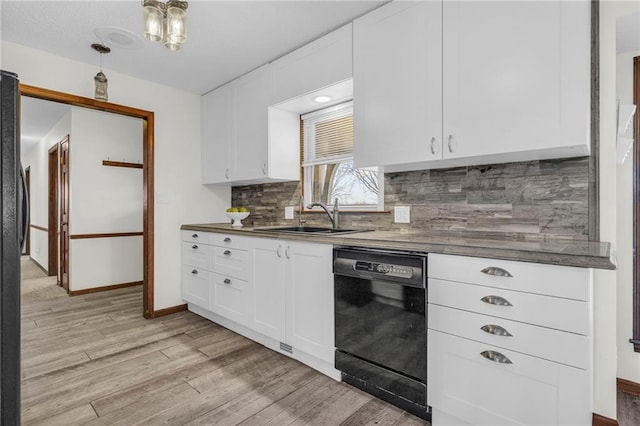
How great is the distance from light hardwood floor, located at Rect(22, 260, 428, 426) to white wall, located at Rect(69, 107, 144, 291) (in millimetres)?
1385

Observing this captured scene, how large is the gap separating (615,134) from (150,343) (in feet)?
11.1

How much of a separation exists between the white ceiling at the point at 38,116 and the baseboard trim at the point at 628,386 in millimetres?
5755

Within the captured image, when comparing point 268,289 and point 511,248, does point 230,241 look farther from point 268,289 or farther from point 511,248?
point 511,248

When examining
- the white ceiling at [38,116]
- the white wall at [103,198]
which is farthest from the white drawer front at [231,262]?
the white ceiling at [38,116]

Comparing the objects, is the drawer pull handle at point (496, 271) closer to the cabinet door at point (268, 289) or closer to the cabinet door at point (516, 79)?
the cabinet door at point (516, 79)

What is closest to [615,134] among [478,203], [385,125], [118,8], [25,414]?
[478,203]

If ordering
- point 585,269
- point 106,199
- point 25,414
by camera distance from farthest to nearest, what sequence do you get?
point 106,199
point 25,414
point 585,269

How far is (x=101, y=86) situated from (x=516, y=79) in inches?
123

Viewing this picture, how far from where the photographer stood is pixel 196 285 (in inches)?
135

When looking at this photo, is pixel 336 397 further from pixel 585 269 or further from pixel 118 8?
pixel 118 8

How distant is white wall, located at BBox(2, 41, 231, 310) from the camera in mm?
3223

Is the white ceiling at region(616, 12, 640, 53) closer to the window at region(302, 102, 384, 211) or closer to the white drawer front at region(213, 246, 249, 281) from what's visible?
the window at region(302, 102, 384, 211)

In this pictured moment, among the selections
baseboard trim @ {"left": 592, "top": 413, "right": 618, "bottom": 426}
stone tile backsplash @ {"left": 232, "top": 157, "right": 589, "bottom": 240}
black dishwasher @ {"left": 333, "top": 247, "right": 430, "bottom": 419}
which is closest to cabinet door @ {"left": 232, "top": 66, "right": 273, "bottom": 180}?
stone tile backsplash @ {"left": 232, "top": 157, "right": 589, "bottom": 240}

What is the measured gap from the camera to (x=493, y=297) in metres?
1.48
